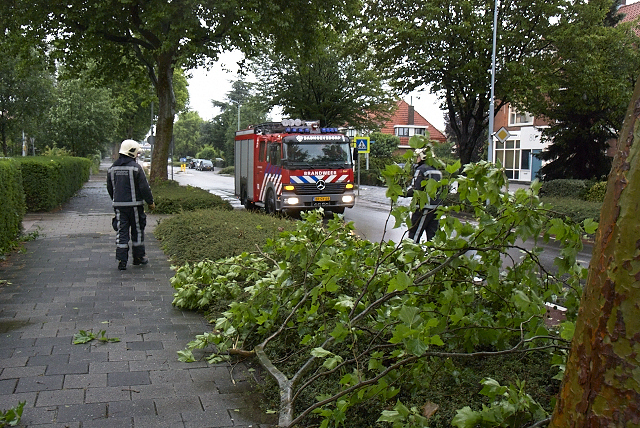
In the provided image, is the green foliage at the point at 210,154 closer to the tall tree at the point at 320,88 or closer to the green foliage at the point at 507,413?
the tall tree at the point at 320,88

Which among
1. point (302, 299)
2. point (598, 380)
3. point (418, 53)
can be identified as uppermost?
point (418, 53)

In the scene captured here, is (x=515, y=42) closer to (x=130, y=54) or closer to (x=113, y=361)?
(x=130, y=54)

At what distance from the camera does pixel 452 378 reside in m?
3.40

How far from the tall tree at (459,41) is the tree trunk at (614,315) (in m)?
22.3

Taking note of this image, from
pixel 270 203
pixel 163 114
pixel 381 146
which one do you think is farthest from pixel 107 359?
pixel 381 146

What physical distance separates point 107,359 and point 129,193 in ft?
13.7

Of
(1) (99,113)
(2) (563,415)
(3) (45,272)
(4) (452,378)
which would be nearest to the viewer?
(2) (563,415)

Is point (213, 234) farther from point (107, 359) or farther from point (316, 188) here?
point (316, 188)

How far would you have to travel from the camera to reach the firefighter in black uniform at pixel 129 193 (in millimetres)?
8195

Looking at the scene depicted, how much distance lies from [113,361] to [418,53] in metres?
21.7

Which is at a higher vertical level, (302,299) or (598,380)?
(598,380)

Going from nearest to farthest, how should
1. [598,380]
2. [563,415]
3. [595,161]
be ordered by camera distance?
[598,380], [563,415], [595,161]

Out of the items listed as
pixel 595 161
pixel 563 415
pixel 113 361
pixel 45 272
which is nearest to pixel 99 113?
pixel 595 161

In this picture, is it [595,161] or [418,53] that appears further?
[595,161]
